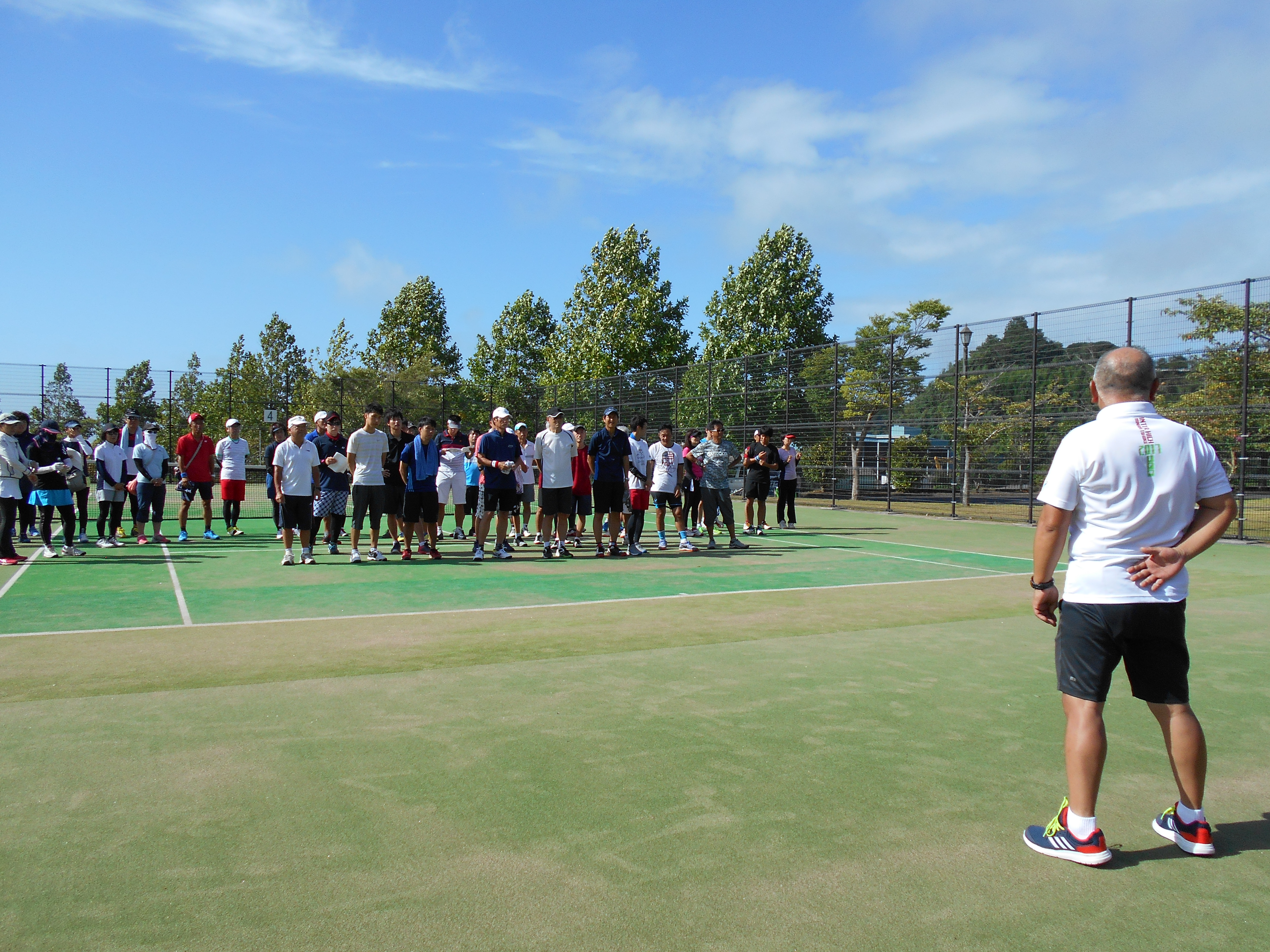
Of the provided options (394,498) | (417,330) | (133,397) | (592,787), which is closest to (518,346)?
(417,330)

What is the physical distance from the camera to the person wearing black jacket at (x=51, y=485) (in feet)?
40.3

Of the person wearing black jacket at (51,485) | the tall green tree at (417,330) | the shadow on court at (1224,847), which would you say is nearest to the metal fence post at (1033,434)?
the shadow on court at (1224,847)

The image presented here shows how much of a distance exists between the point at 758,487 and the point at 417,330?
38065 mm

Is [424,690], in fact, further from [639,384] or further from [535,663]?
[639,384]

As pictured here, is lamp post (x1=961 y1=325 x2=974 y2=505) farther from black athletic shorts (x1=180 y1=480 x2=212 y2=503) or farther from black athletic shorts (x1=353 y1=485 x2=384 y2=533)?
black athletic shorts (x1=180 y1=480 x2=212 y2=503)

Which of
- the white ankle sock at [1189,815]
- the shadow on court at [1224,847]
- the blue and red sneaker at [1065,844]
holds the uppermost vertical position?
the white ankle sock at [1189,815]

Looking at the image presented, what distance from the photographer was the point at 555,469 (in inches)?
471

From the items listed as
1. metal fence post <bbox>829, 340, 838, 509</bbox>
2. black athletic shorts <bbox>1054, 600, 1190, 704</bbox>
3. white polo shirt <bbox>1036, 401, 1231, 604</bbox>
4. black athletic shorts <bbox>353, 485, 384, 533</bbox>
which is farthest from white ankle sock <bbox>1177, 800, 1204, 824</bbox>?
metal fence post <bbox>829, 340, 838, 509</bbox>

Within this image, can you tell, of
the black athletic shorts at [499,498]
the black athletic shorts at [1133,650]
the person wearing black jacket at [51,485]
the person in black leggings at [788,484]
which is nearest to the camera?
the black athletic shorts at [1133,650]

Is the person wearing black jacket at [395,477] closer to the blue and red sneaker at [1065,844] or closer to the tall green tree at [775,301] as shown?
the blue and red sneaker at [1065,844]

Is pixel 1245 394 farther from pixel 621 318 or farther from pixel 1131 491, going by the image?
pixel 621 318

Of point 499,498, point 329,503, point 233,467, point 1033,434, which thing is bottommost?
point 329,503

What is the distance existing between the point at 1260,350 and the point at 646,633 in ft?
42.5

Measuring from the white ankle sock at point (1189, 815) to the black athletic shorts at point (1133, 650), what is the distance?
1.31 ft
